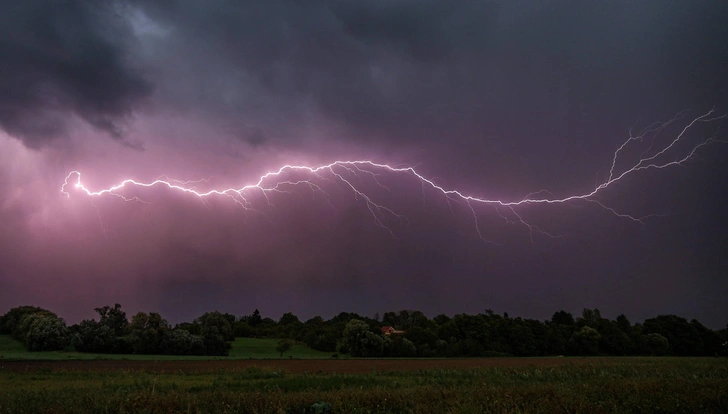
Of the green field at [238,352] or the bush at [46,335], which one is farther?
the bush at [46,335]

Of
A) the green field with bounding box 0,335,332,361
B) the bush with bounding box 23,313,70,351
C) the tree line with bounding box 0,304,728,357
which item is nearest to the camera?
the green field with bounding box 0,335,332,361

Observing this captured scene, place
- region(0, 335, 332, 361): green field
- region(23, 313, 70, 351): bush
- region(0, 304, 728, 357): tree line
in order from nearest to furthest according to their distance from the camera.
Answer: region(0, 335, 332, 361): green field, region(23, 313, 70, 351): bush, region(0, 304, 728, 357): tree line

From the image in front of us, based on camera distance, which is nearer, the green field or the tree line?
the green field

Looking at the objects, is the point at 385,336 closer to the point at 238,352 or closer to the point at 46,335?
the point at 238,352

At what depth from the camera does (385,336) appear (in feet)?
229

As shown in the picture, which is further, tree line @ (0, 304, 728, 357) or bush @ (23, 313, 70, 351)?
tree line @ (0, 304, 728, 357)

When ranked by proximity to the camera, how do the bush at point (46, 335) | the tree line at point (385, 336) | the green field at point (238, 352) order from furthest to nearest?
the tree line at point (385, 336) < the bush at point (46, 335) < the green field at point (238, 352)

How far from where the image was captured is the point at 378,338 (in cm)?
6594

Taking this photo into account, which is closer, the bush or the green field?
the green field

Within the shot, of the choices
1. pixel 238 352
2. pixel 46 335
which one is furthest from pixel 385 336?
pixel 46 335

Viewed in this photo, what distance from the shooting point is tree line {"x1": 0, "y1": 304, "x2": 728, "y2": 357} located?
189 ft

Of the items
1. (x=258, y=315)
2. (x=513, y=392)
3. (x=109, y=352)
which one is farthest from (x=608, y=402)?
(x=258, y=315)

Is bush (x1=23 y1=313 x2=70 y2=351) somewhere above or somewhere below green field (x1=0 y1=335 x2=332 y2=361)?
above

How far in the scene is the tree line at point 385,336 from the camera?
57719 millimetres
